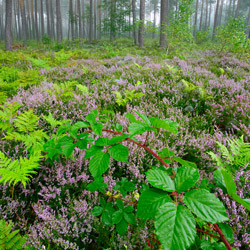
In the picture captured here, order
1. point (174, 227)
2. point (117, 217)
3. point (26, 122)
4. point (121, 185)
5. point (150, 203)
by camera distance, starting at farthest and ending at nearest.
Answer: point (26, 122)
point (121, 185)
point (117, 217)
point (150, 203)
point (174, 227)

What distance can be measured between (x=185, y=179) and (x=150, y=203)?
7.5 inches

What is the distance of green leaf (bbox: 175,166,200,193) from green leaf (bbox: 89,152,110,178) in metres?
0.37

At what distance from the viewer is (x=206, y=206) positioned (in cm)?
66

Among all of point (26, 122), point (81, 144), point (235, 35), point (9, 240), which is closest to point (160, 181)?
point (81, 144)

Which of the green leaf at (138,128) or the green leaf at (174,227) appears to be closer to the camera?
the green leaf at (174,227)

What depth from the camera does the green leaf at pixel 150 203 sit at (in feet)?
2.29

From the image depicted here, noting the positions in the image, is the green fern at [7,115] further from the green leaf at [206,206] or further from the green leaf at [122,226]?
the green leaf at [206,206]

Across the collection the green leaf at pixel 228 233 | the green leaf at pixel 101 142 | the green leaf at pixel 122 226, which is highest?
the green leaf at pixel 101 142

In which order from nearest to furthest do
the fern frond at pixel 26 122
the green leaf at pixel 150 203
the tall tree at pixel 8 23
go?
the green leaf at pixel 150 203 < the fern frond at pixel 26 122 < the tall tree at pixel 8 23

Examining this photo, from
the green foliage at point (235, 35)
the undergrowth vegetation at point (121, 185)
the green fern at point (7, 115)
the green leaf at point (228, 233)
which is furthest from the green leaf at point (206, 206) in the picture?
the green foliage at point (235, 35)

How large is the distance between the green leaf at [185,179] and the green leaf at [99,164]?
37cm

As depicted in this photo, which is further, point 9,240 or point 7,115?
point 7,115

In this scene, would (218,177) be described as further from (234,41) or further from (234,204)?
(234,41)

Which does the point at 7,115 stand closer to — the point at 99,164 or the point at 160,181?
the point at 99,164
